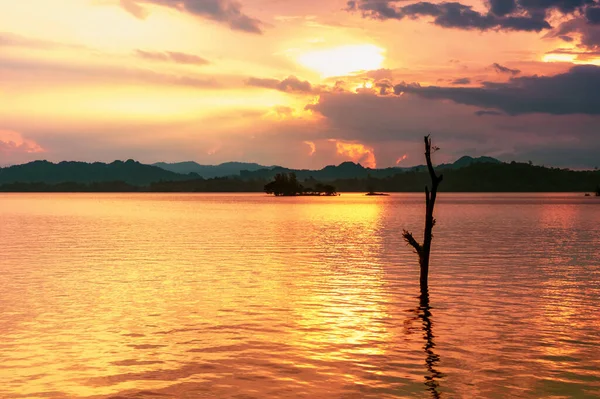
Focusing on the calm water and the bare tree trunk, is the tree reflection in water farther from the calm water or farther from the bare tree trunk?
the bare tree trunk

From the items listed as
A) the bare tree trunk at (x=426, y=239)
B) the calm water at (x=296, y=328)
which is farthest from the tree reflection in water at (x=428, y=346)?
the bare tree trunk at (x=426, y=239)

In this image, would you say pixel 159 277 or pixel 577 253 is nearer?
pixel 159 277

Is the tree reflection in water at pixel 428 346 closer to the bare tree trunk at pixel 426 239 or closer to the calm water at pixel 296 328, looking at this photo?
the calm water at pixel 296 328

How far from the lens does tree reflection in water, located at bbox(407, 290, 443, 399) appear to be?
774 inches

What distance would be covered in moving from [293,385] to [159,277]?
2644 centimetres

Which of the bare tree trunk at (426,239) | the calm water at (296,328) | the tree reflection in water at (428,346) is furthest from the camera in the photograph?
the bare tree trunk at (426,239)

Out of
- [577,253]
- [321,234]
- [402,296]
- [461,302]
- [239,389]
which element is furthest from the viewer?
[321,234]

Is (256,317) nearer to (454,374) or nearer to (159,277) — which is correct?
(454,374)

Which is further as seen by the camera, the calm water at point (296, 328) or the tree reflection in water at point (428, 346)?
the calm water at point (296, 328)

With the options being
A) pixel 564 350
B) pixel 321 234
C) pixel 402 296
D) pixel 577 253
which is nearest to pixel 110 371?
pixel 564 350

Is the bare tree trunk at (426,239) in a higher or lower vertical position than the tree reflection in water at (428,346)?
higher

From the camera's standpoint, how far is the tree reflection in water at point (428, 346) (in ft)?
64.5

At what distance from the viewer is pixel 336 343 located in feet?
81.5

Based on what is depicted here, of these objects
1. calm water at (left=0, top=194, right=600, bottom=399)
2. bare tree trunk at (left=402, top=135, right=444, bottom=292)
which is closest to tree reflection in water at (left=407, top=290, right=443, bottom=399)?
calm water at (left=0, top=194, right=600, bottom=399)
